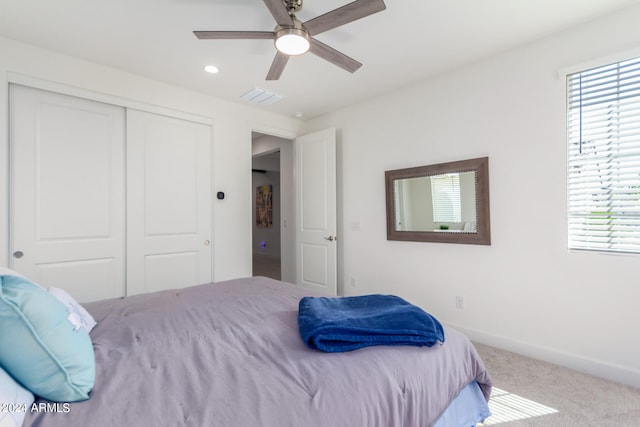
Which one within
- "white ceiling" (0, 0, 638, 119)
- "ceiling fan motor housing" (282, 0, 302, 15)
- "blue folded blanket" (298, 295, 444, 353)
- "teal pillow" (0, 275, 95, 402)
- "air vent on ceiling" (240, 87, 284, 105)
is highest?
"white ceiling" (0, 0, 638, 119)

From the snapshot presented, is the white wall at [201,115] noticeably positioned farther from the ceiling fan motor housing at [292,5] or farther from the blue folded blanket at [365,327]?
the blue folded blanket at [365,327]

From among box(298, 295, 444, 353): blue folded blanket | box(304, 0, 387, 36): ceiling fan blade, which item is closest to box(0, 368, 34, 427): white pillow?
box(298, 295, 444, 353): blue folded blanket

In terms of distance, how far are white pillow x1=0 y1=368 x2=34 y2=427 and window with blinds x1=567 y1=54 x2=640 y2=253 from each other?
3053mm

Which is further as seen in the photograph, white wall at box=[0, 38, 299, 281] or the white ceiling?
white wall at box=[0, 38, 299, 281]

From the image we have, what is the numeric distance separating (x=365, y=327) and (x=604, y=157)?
2.26 meters

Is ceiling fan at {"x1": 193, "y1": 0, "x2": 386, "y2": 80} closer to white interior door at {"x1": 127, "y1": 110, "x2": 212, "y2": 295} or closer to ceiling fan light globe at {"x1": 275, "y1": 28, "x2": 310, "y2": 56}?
ceiling fan light globe at {"x1": 275, "y1": 28, "x2": 310, "y2": 56}

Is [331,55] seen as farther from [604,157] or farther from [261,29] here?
[604,157]

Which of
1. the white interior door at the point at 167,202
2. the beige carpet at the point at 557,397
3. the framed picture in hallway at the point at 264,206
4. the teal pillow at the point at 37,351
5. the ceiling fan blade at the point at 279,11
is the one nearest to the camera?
the teal pillow at the point at 37,351

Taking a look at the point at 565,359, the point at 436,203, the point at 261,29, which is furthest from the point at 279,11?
the point at 565,359

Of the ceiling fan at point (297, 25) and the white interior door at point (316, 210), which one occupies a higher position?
the ceiling fan at point (297, 25)

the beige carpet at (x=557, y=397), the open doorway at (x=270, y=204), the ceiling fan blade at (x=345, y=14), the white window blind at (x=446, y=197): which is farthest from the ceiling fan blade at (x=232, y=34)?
the open doorway at (x=270, y=204)

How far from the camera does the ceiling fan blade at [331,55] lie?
192cm

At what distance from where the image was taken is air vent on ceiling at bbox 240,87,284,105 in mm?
3346

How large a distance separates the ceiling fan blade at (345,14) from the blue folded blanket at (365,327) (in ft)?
5.02
